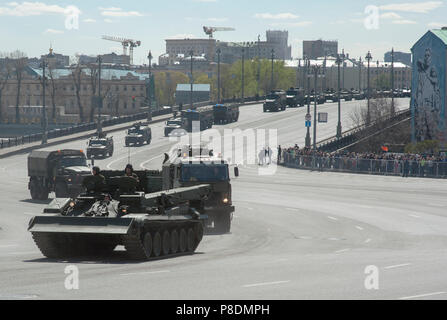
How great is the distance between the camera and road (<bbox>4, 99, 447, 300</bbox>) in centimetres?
1608

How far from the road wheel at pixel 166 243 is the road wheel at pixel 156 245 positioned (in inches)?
9.0

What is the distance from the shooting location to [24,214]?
1521 inches

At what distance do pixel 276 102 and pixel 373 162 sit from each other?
62.0 meters

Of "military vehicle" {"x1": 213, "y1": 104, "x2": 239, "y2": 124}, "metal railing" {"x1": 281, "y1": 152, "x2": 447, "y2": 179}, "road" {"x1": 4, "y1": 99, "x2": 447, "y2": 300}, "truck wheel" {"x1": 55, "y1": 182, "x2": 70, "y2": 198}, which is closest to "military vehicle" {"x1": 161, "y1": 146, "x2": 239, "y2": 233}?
"road" {"x1": 4, "y1": 99, "x2": 447, "y2": 300}

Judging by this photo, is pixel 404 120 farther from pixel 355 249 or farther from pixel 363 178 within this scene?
pixel 355 249

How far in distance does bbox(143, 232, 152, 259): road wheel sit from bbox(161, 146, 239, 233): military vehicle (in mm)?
9013

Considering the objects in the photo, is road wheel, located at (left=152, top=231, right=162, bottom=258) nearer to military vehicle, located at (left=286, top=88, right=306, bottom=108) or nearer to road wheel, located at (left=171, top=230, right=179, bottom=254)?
road wheel, located at (left=171, top=230, right=179, bottom=254)

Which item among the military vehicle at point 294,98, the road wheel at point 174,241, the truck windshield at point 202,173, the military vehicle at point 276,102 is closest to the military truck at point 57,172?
A: the truck windshield at point 202,173

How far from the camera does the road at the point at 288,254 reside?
52.7ft

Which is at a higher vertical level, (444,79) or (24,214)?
(444,79)

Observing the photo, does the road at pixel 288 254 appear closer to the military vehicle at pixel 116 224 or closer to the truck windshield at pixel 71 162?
the military vehicle at pixel 116 224

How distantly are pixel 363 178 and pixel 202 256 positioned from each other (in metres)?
40.5
